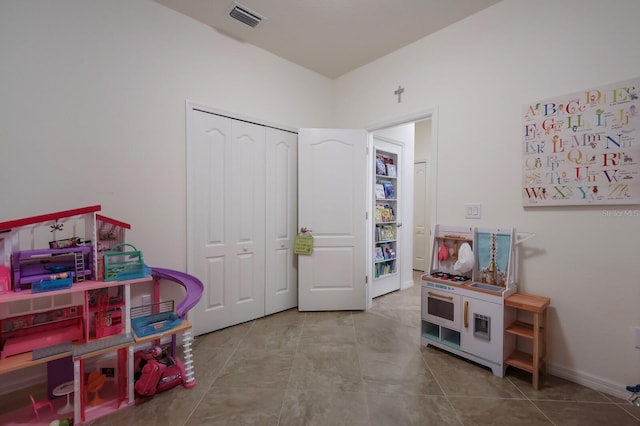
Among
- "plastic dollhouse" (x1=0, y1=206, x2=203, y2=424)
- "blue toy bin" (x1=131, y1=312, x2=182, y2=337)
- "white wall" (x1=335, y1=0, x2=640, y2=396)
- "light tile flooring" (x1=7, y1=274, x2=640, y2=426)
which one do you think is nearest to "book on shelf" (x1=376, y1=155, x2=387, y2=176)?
"white wall" (x1=335, y1=0, x2=640, y2=396)

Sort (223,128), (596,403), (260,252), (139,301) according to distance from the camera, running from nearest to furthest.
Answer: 1. (596,403)
2. (139,301)
3. (223,128)
4. (260,252)

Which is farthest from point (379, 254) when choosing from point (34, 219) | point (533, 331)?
point (34, 219)

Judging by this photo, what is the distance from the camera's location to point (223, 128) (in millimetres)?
2646

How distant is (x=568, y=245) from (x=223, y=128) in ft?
9.81

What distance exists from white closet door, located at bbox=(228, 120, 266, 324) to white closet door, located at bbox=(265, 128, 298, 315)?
0.09m

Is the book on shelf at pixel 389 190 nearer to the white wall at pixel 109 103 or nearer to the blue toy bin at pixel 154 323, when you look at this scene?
the white wall at pixel 109 103

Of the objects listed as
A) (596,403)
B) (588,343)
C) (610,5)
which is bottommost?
(596,403)

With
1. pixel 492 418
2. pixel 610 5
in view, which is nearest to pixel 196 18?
pixel 610 5

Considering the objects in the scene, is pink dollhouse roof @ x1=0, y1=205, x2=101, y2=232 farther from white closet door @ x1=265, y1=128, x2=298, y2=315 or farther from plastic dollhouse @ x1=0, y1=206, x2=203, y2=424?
white closet door @ x1=265, y1=128, x2=298, y2=315

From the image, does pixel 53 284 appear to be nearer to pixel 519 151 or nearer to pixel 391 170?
pixel 519 151

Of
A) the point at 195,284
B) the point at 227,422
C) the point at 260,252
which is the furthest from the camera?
the point at 260,252

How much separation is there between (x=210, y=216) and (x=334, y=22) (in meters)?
2.15

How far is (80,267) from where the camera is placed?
1580 millimetres

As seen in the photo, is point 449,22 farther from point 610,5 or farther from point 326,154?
point 326,154
